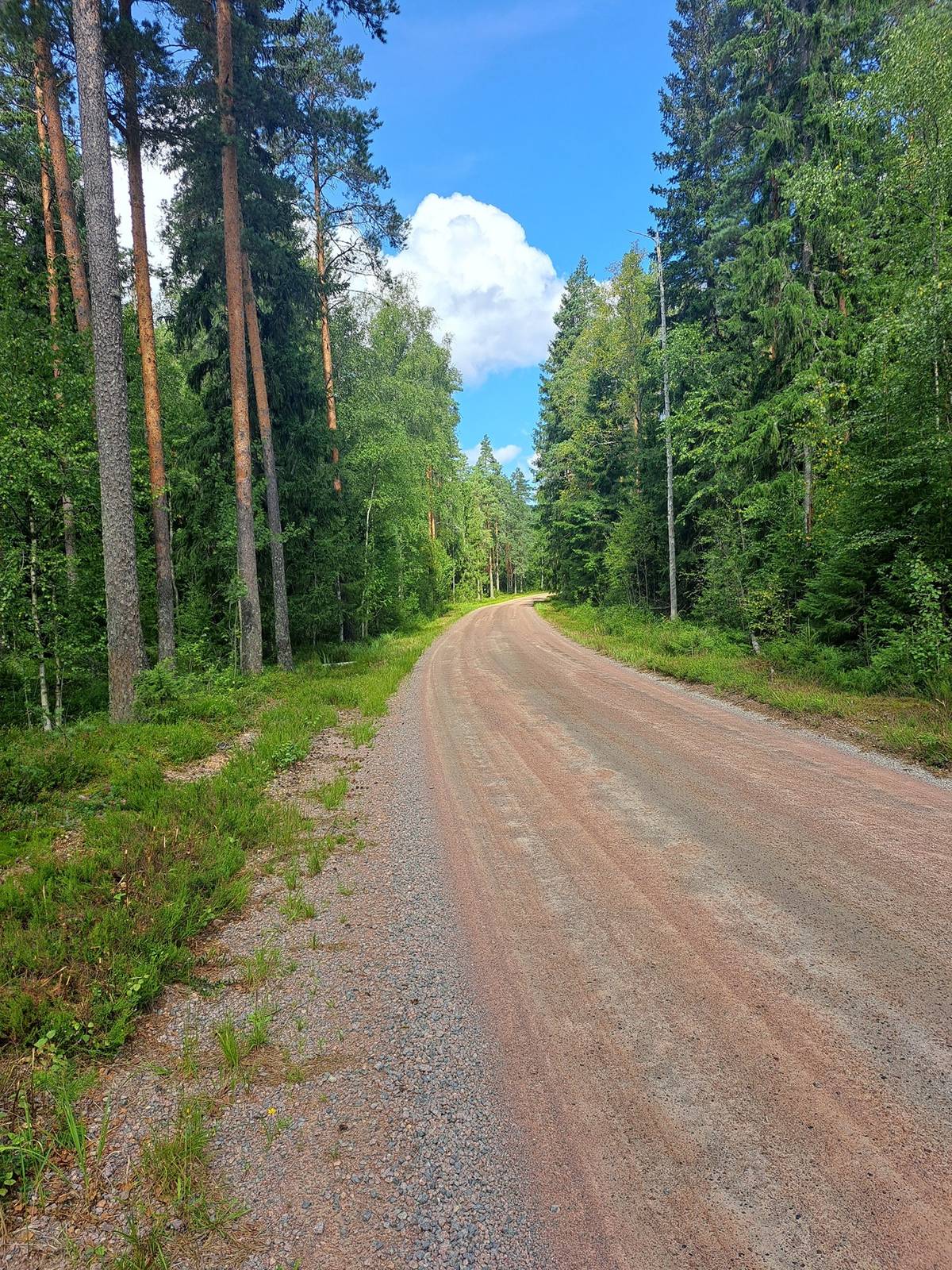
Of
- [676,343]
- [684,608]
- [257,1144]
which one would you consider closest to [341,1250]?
[257,1144]

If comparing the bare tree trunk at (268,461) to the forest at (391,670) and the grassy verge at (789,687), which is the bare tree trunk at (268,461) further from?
the grassy verge at (789,687)

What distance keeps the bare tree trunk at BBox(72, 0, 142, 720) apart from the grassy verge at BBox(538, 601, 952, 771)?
31.5 feet

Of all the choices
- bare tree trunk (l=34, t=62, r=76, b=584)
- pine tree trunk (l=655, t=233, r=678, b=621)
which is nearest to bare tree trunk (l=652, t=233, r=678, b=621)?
pine tree trunk (l=655, t=233, r=678, b=621)

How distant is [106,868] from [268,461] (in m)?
11.2

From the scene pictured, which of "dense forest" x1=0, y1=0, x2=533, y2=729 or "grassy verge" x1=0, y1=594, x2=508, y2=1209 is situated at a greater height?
"dense forest" x1=0, y1=0, x2=533, y2=729

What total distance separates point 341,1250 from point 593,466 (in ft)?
86.5

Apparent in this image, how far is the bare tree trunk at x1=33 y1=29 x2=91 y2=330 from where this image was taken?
974cm

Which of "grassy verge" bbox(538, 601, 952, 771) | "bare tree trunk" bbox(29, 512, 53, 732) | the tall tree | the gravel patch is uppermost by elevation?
the tall tree

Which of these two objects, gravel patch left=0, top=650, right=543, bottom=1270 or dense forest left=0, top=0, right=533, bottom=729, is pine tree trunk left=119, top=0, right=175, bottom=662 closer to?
dense forest left=0, top=0, right=533, bottom=729

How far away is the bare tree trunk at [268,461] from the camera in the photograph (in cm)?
1271

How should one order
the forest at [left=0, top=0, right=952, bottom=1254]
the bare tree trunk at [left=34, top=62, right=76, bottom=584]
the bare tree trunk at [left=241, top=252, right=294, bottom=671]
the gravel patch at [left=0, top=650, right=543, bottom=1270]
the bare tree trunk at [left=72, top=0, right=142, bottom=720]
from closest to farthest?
the gravel patch at [left=0, top=650, right=543, bottom=1270] → the forest at [left=0, top=0, right=952, bottom=1254] → the bare tree trunk at [left=72, top=0, right=142, bottom=720] → the bare tree trunk at [left=34, top=62, right=76, bottom=584] → the bare tree trunk at [left=241, top=252, right=294, bottom=671]

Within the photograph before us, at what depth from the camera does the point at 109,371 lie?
25.2 ft

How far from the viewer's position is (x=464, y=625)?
2689 centimetres

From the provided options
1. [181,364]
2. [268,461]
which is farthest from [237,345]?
[181,364]
